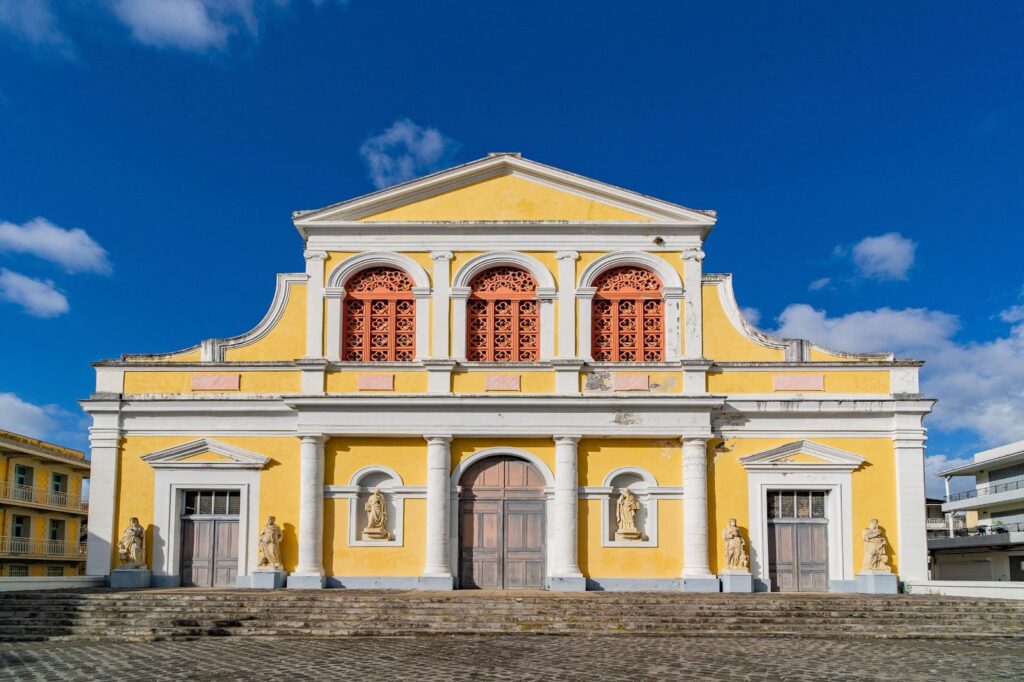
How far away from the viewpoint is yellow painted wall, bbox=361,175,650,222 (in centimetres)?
2211

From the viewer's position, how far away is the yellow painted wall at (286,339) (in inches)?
856

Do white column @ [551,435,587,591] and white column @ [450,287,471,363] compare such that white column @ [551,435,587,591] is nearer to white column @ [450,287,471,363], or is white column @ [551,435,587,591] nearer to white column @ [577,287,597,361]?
white column @ [577,287,597,361]

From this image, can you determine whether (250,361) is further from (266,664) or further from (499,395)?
(266,664)

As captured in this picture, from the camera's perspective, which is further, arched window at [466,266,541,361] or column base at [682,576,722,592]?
arched window at [466,266,541,361]

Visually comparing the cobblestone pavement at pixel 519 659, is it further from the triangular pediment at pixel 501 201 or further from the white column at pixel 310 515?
the triangular pediment at pixel 501 201

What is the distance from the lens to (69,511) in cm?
4084

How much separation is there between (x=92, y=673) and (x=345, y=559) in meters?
8.45

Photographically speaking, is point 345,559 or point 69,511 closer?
point 345,559

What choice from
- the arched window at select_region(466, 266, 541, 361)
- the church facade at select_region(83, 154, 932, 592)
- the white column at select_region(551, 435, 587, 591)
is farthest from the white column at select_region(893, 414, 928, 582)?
the arched window at select_region(466, 266, 541, 361)

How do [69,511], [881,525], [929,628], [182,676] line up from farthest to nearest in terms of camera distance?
[69,511] < [881,525] < [929,628] < [182,676]

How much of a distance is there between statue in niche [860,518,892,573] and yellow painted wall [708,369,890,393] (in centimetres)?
304

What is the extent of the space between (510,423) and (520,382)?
0.97 m

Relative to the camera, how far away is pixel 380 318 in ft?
72.0

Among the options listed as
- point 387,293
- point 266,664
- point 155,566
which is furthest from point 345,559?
point 266,664
